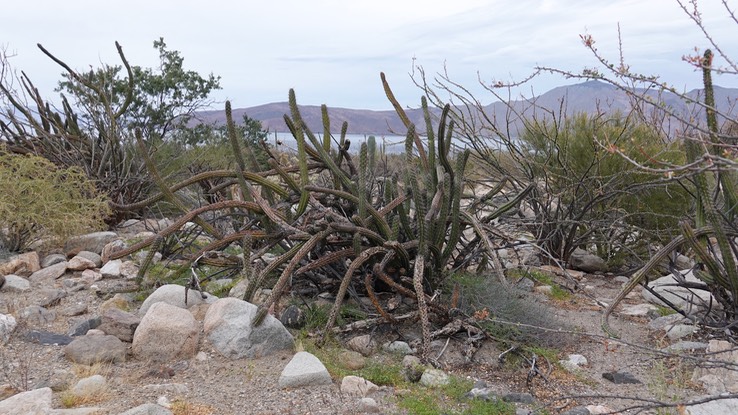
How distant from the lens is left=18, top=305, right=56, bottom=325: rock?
5.03 metres

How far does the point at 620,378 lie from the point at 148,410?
282 centimetres

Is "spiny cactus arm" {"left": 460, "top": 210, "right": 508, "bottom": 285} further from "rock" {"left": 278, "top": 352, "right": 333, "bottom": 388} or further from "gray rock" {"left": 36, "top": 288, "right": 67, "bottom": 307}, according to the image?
"gray rock" {"left": 36, "top": 288, "right": 67, "bottom": 307}

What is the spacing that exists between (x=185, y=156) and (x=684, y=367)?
9.94 metres

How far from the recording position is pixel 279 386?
13.0ft

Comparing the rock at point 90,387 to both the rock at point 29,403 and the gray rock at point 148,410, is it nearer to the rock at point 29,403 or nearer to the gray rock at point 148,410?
the rock at point 29,403

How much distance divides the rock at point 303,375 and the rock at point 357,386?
0.11 m

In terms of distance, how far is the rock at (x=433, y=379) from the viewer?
4098 mm

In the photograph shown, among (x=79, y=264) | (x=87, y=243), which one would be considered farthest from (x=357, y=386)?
(x=87, y=243)

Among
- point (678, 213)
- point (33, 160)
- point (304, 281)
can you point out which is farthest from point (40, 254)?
point (678, 213)

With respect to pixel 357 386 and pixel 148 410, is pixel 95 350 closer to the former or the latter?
pixel 148 410

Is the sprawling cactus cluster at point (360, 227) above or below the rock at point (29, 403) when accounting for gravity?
above

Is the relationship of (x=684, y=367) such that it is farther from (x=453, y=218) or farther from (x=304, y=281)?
(x=304, y=281)

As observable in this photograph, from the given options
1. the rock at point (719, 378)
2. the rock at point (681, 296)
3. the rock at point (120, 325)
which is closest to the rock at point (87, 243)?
the rock at point (120, 325)

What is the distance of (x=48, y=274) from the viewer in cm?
643
